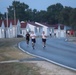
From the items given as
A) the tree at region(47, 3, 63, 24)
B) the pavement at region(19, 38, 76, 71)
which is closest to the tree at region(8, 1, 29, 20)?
the tree at region(47, 3, 63, 24)

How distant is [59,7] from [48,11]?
12.9 meters

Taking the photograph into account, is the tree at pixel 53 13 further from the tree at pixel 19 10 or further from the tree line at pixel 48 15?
the tree at pixel 19 10

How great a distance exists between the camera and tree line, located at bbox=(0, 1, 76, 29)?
11212 centimetres

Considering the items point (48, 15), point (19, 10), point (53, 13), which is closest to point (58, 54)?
point (19, 10)

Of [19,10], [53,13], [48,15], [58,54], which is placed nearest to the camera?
[58,54]

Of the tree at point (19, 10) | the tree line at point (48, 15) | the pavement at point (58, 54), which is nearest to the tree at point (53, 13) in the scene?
the tree line at point (48, 15)

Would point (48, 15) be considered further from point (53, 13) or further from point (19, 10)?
point (19, 10)

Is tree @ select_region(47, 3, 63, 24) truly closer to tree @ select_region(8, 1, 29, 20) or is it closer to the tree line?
the tree line

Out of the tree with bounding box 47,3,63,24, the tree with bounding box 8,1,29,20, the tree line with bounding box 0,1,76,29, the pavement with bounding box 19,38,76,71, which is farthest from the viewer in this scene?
the tree with bounding box 47,3,63,24

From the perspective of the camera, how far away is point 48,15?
5945 inches

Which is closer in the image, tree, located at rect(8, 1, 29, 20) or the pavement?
the pavement

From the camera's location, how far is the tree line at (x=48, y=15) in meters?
112

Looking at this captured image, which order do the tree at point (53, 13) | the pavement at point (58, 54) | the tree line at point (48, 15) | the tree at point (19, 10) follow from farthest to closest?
the tree at point (53, 13)
the tree at point (19, 10)
the tree line at point (48, 15)
the pavement at point (58, 54)

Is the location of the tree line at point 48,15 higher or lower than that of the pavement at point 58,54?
higher
